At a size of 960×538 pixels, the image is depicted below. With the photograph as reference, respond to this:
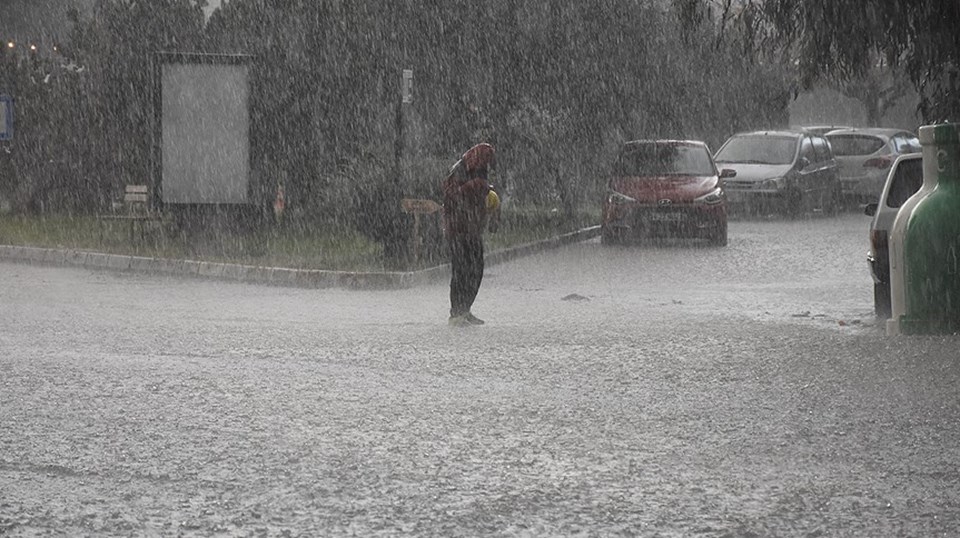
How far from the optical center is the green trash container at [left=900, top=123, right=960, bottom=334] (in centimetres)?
1291

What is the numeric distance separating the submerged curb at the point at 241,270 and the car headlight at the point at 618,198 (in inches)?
122

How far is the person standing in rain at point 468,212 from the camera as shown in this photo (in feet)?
47.4

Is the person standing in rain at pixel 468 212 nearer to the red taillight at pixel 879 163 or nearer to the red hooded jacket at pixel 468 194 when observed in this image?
the red hooded jacket at pixel 468 194

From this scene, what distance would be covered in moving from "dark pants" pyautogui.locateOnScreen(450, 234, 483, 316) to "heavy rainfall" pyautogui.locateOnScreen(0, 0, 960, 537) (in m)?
0.03

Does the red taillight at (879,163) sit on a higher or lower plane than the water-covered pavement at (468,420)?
higher

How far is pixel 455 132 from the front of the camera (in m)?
29.6

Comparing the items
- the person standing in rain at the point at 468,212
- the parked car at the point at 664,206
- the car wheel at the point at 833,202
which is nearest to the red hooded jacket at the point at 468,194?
the person standing in rain at the point at 468,212

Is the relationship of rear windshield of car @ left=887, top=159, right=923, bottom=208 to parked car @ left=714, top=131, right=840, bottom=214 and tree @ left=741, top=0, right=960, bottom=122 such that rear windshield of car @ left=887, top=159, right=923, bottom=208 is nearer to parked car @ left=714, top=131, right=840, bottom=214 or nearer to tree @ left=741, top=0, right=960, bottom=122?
tree @ left=741, top=0, right=960, bottom=122

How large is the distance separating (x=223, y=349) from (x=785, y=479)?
217 inches

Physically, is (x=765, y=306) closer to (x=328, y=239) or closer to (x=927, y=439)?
(x=927, y=439)

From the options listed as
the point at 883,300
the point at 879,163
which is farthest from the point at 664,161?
the point at 883,300

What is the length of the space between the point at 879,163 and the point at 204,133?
16188mm

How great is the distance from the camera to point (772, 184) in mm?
31500

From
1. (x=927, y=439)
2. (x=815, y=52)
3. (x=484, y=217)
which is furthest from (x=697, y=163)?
(x=927, y=439)
